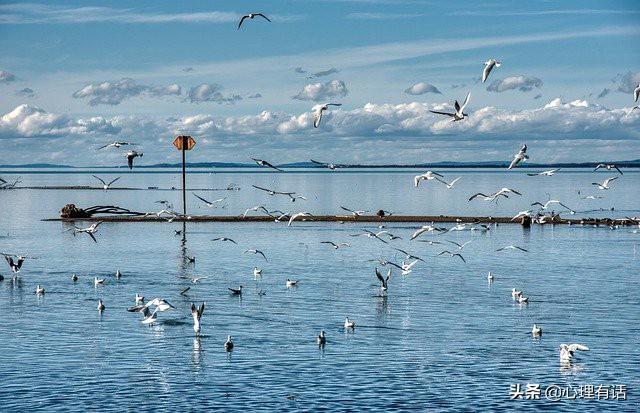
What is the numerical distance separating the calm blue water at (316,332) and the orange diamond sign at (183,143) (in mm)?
32858

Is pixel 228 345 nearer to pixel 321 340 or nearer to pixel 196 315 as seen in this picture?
pixel 196 315

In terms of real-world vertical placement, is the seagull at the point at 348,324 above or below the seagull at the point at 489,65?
below

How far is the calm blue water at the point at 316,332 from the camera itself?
2983 cm

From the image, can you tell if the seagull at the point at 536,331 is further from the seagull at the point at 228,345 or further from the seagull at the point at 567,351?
the seagull at the point at 228,345

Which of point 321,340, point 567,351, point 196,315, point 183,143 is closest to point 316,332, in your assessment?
point 321,340

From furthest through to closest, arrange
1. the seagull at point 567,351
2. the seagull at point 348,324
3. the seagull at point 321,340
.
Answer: the seagull at point 348,324 → the seagull at point 321,340 → the seagull at point 567,351

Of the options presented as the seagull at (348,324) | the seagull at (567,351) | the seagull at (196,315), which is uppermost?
the seagull at (196,315)

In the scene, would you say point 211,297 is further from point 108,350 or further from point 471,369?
point 471,369

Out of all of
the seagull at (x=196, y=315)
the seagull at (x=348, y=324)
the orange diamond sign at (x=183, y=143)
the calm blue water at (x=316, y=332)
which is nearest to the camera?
the calm blue water at (x=316, y=332)

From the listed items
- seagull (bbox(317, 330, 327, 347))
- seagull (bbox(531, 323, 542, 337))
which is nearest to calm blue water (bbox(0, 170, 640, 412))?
seagull (bbox(531, 323, 542, 337))

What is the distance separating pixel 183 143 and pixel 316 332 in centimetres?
6735

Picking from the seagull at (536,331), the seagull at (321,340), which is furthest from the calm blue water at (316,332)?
the seagull at (321,340)

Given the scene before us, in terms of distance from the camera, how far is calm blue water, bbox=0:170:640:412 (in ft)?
97.9

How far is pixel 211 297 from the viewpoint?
48.4m
